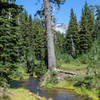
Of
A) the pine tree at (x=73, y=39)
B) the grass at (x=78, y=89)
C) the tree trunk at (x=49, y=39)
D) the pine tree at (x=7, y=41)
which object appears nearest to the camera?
the grass at (x=78, y=89)

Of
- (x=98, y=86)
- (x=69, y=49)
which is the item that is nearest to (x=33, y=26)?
(x=69, y=49)

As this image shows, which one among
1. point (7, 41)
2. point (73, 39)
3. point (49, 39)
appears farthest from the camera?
point (73, 39)

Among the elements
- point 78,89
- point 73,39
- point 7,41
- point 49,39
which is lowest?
point 78,89

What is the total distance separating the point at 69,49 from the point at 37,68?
21.1 m

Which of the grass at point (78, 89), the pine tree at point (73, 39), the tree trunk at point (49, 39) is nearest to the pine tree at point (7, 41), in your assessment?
the grass at point (78, 89)

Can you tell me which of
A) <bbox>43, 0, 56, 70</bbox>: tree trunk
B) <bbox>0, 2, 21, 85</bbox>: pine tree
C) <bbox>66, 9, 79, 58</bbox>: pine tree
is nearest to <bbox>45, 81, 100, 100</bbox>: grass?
<bbox>43, 0, 56, 70</bbox>: tree trunk

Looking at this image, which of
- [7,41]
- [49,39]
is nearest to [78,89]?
[49,39]

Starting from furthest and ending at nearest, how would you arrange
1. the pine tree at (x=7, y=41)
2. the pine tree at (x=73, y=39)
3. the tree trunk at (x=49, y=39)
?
1. the pine tree at (x=73, y=39)
2. the tree trunk at (x=49, y=39)
3. the pine tree at (x=7, y=41)

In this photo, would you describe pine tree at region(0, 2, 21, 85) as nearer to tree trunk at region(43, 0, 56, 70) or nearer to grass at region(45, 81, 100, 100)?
grass at region(45, 81, 100, 100)

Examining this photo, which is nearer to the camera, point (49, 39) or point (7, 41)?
point (7, 41)

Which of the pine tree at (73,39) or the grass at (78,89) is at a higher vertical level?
the pine tree at (73,39)

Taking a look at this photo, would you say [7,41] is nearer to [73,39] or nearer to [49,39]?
[49,39]

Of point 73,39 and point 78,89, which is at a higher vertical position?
point 73,39

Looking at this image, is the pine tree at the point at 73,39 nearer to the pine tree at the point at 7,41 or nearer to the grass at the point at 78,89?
the grass at the point at 78,89
